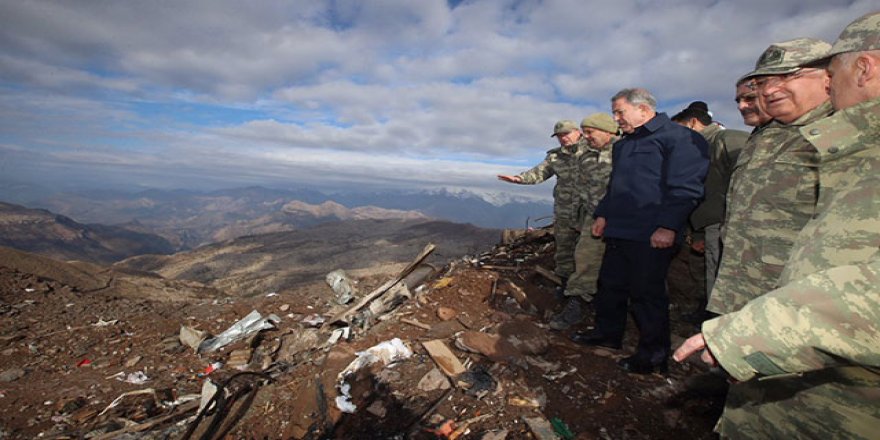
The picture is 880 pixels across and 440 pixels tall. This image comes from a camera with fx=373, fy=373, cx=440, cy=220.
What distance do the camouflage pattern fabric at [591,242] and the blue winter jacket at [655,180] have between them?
0.62 meters

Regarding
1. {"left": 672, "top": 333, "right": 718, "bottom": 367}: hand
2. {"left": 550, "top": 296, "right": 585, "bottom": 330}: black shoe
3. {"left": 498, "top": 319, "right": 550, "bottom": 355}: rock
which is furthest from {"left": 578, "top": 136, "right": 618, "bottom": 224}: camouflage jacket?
{"left": 672, "top": 333, "right": 718, "bottom": 367}: hand

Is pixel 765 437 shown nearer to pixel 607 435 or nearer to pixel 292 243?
pixel 607 435

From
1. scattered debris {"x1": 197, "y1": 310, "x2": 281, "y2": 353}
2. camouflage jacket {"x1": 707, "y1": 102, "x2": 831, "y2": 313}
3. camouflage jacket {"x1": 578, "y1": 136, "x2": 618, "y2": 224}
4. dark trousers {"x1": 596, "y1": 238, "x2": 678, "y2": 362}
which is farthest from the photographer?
scattered debris {"x1": 197, "y1": 310, "x2": 281, "y2": 353}

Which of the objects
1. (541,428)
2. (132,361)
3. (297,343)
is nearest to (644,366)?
(541,428)

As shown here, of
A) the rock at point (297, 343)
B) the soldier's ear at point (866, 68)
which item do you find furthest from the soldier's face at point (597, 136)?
the rock at point (297, 343)

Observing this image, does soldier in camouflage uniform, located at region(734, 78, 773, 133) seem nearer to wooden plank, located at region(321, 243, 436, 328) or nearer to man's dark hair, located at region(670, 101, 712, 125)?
man's dark hair, located at region(670, 101, 712, 125)

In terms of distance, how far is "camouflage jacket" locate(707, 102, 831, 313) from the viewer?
2.03 meters

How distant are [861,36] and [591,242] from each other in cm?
307

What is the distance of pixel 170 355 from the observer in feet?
17.4

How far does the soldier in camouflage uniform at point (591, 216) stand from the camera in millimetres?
4227

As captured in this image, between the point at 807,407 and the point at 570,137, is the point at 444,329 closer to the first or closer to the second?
the point at 570,137

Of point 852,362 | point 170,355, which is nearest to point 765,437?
point 852,362

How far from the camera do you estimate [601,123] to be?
422 centimetres

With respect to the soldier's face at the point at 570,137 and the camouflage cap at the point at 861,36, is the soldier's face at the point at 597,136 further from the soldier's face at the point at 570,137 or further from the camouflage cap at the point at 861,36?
the camouflage cap at the point at 861,36
